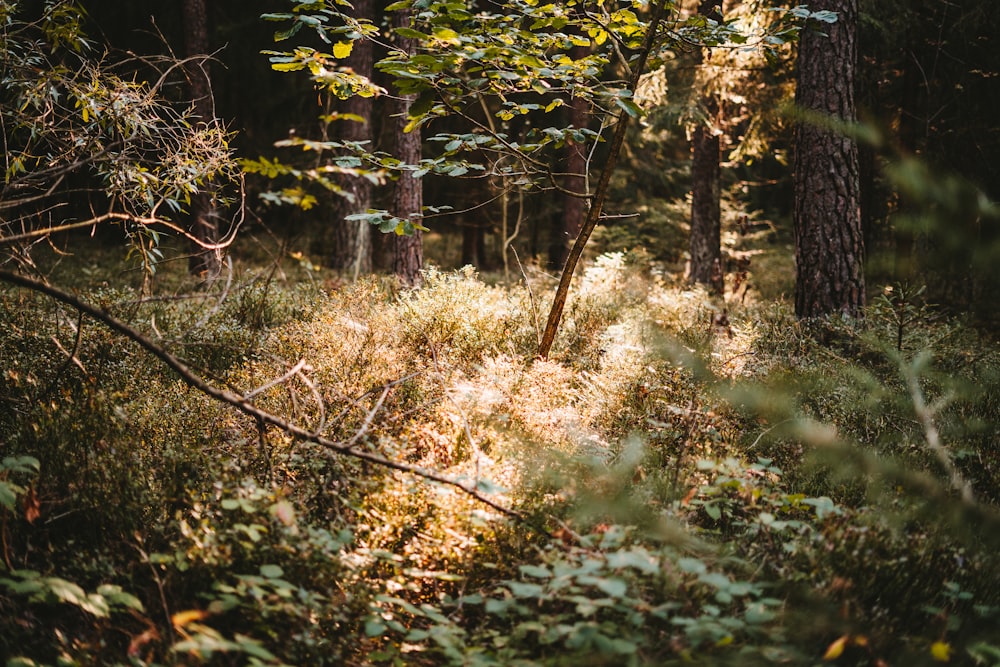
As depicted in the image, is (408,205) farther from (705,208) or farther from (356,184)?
(705,208)

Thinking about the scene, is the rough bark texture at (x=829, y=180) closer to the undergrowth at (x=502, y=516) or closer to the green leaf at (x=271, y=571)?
the undergrowth at (x=502, y=516)

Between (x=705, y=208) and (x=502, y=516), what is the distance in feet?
33.7

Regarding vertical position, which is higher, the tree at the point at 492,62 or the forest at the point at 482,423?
the tree at the point at 492,62

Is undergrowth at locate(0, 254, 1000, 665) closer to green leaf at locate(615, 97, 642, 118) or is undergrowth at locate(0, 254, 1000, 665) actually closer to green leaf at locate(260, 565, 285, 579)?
green leaf at locate(260, 565, 285, 579)

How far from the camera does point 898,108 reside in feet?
35.4

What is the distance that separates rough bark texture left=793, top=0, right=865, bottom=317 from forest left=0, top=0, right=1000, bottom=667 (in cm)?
4

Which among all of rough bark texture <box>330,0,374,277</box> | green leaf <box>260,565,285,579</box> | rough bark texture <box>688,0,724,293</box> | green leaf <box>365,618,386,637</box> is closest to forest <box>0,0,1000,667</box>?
green leaf <box>260,565,285,579</box>

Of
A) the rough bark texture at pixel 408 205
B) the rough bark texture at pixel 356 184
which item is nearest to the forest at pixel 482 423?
the rough bark texture at pixel 408 205

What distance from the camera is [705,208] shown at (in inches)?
461

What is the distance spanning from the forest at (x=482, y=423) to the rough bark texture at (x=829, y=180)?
4 centimetres

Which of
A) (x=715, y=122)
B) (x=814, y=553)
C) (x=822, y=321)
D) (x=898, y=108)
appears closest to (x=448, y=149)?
(x=814, y=553)

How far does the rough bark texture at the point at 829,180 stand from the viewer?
251 inches

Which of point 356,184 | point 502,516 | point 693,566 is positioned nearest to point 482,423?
point 502,516

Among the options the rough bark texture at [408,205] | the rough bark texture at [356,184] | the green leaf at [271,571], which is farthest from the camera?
the rough bark texture at [356,184]
